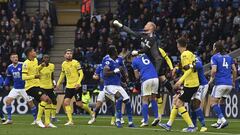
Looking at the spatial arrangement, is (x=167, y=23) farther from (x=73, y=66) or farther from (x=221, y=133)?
(x=221, y=133)

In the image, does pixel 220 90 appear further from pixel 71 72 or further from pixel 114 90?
pixel 71 72

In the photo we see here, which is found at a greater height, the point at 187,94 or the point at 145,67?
the point at 145,67

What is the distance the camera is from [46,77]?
26.8 m

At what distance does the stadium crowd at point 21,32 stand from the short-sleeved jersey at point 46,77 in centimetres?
1237

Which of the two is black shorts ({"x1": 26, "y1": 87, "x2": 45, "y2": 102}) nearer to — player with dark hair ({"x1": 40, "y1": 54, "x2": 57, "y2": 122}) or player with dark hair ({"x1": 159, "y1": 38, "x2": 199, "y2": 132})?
player with dark hair ({"x1": 40, "y1": 54, "x2": 57, "y2": 122})

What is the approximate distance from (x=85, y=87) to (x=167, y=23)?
566cm

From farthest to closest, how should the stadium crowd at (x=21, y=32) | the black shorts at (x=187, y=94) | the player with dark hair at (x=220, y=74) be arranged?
the stadium crowd at (x=21, y=32) → the player with dark hair at (x=220, y=74) → the black shorts at (x=187, y=94)

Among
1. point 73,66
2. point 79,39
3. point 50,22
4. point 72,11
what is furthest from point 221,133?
point 72,11

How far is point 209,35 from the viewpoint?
1436 inches

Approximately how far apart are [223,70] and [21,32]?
20468 millimetres

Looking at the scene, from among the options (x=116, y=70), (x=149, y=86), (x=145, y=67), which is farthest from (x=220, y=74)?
(x=116, y=70)

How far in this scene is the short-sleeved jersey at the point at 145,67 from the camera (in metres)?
23.1

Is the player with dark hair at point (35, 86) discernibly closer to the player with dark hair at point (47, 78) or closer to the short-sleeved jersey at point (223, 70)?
the player with dark hair at point (47, 78)

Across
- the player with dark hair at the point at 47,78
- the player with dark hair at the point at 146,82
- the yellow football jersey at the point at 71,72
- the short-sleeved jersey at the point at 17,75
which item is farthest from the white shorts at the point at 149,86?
the short-sleeved jersey at the point at 17,75
